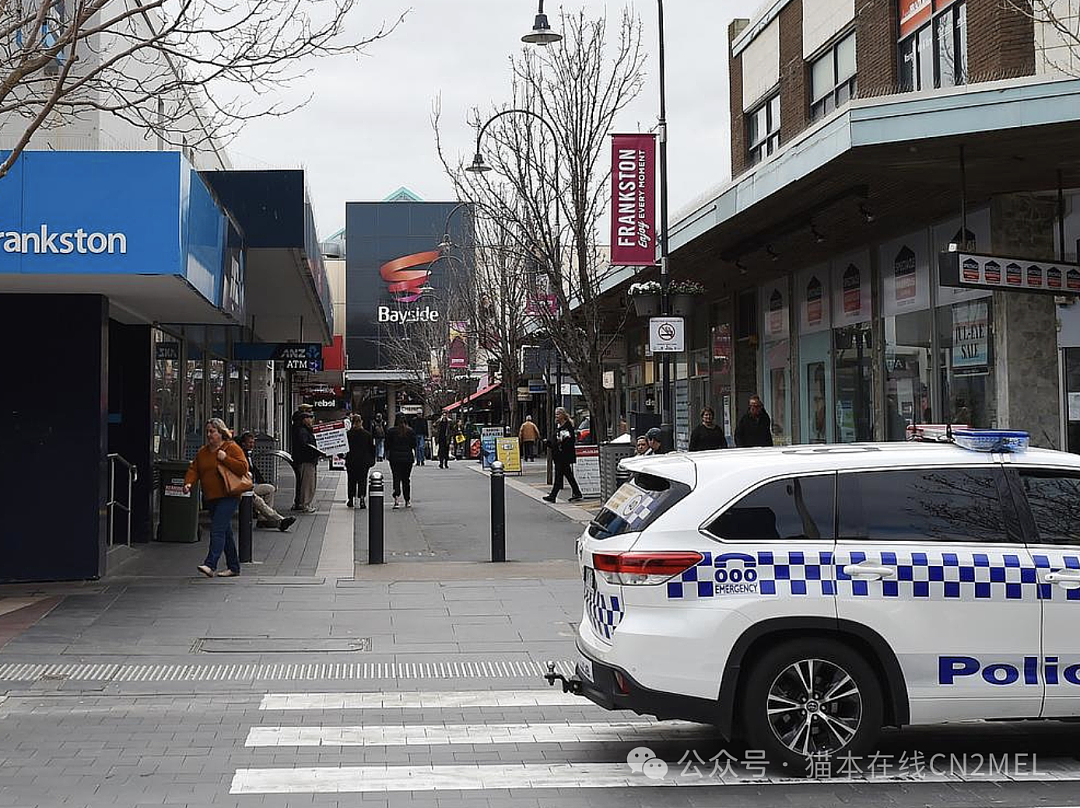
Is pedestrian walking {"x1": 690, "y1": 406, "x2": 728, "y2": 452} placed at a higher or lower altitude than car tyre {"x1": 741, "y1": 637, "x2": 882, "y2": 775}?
higher

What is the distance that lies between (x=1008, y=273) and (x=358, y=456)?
12.6 meters

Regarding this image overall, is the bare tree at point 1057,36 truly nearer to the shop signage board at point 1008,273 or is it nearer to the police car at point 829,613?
the shop signage board at point 1008,273

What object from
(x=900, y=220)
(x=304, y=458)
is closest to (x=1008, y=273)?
(x=900, y=220)

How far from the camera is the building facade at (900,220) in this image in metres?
12.5

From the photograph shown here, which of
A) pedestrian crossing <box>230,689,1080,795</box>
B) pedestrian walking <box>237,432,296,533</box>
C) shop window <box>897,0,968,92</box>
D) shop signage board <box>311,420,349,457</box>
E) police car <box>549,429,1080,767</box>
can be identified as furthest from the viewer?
shop signage board <box>311,420,349,457</box>

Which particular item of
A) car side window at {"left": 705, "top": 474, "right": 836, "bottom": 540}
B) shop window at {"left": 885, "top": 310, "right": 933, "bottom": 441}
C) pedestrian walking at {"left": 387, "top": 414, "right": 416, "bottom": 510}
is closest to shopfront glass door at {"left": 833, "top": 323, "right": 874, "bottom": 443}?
shop window at {"left": 885, "top": 310, "right": 933, "bottom": 441}

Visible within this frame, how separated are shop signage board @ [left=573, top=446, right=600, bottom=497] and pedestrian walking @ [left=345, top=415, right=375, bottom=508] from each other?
4.24 meters

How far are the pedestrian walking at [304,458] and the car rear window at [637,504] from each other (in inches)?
560

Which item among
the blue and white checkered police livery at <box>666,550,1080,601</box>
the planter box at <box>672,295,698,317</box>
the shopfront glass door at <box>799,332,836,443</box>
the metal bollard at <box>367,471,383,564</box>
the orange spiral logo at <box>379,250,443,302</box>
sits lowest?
the metal bollard at <box>367,471,383,564</box>

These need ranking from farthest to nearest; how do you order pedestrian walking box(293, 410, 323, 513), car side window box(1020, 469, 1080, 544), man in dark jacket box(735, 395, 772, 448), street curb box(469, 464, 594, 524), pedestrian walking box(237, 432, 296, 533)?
pedestrian walking box(293, 410, 323, 513) < street curb box(469, 464, 594, 524) < man in dark jacket box(735, 395, 772, 448) < pedestrian walking box(237, 432, 296, 533) < car side window box(1020, 469, 1080, 544)

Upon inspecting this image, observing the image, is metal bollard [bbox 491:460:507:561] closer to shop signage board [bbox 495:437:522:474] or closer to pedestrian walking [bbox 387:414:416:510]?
pedestrian walking [bbox 387:414:416:510]

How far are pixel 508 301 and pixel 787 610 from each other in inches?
1060

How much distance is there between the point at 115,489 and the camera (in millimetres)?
15922

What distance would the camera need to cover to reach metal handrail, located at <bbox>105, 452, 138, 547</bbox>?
48.8ft
